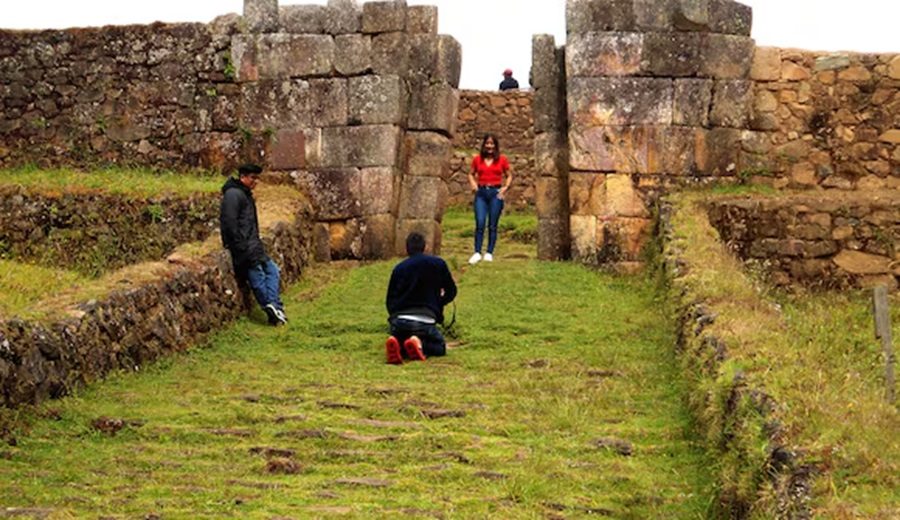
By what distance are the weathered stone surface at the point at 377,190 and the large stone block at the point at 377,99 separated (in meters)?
0.61

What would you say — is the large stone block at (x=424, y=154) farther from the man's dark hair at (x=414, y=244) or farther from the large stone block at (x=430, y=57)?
the man's dark hair at (x=414, y=244)

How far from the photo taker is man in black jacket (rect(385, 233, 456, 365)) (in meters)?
12.2

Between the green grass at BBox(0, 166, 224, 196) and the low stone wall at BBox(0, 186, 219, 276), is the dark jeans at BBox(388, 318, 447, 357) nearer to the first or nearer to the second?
the low stone wall at BBox(0, 186, 219, 276)

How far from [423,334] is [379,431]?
9.30 ft

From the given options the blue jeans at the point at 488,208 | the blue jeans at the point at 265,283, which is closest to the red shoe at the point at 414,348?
the blue jeans at the point at 265,283

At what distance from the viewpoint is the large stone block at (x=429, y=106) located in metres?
17.8

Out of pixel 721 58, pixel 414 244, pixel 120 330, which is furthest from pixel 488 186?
pixel 120 330

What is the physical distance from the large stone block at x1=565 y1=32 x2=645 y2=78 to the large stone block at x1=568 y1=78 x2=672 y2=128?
106 millimetres

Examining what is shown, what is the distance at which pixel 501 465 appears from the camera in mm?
8586

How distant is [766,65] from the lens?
17.4m

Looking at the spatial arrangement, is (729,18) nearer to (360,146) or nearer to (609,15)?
(609,15)

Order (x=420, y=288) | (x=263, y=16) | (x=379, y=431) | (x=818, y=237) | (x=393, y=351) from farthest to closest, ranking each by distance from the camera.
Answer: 1. (x=263, y=16)
2. (x=818, y=237)
3. (x=420, y=288)
4. (x=393, y=351)
5. (x=379, y=431)

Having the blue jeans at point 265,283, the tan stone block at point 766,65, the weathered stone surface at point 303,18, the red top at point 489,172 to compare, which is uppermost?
the weathered stone surface at point 303,18

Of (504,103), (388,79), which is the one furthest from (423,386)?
(504,103)
